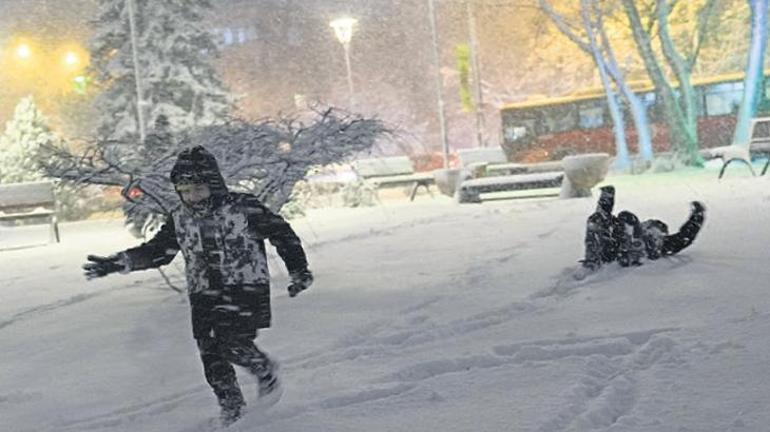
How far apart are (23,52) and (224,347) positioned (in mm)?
46379

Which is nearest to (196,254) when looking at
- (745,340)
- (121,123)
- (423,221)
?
(745,340)

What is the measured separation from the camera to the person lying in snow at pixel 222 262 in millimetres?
3861

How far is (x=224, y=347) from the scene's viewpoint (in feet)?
13.0

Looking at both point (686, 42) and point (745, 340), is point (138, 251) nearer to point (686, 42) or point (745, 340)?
point (745, 340)

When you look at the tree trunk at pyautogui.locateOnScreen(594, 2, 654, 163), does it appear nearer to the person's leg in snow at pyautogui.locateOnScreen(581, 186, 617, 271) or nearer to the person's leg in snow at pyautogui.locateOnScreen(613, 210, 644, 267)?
the person's leg in snow at pyautogui.locateOnScreen(613, 210, 644, 267)

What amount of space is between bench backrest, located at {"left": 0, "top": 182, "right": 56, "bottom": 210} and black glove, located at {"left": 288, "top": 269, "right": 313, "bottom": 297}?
1285cm

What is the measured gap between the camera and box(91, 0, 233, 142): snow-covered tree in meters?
23.9

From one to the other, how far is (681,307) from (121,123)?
21828 millimetres

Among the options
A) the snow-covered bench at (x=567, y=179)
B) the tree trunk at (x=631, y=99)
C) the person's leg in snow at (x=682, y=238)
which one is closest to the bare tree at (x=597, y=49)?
the tree trunk at (x=631, y=99)

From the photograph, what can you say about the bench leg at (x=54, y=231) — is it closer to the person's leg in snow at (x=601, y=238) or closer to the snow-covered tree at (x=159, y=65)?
the snow-covered tree at (x=159, y=65)

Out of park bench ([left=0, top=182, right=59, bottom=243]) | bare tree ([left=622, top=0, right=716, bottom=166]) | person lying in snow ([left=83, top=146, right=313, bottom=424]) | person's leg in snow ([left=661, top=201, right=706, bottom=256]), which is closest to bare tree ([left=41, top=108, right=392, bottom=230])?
person's leg in snow ([left=661, top=201, right=706, bottom=256])

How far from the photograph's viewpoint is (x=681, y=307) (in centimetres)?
554

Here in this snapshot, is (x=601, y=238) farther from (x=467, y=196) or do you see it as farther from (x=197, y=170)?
(x=467, y=196)

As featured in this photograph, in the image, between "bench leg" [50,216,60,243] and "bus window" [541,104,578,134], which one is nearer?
"bench leg" [50,216,60,243]
